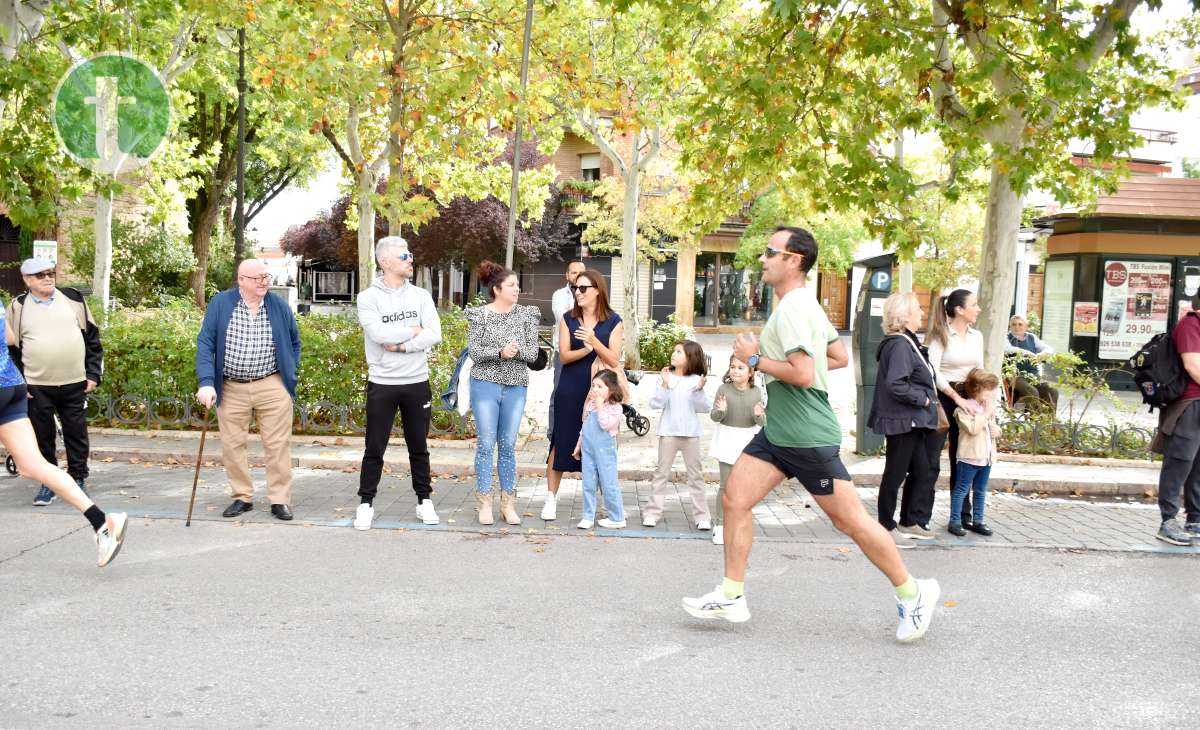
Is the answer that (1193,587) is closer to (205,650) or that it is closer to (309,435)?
(205,650)

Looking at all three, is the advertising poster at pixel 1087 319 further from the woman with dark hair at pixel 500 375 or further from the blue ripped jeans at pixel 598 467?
the woman with dark hair at pixel 500 375

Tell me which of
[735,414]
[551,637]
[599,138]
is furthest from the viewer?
[599,138]

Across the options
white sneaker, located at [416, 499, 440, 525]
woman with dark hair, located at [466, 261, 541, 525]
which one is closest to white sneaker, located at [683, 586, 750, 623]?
→ woman with dark hair, located at [466, 261, 541, 525]

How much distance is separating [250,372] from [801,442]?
3.96 meters

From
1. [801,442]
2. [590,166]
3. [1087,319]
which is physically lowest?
[801,442]

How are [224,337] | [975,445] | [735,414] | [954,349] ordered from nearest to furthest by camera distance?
[735,414] → [224,337] → [975,445] → [954,349]

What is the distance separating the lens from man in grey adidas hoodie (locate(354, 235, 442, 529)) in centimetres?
646

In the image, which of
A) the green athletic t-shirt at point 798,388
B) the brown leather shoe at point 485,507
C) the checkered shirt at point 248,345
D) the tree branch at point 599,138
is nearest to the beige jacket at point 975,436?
the green athletic t-shirt at point 798,388

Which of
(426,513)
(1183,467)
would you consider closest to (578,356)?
(426,513)

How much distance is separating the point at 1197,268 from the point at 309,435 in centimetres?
1575

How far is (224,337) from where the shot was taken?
654cm

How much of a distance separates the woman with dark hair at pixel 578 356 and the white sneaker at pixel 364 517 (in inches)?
46.8

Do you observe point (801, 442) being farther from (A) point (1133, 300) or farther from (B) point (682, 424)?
(A) point (1133, 300)

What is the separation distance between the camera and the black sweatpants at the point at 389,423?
657 cm
